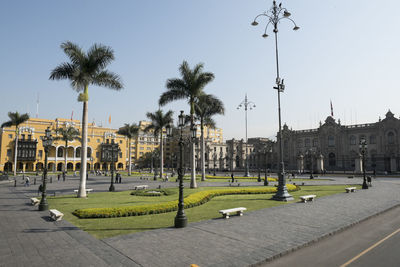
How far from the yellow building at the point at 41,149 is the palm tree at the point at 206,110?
46.2 meters

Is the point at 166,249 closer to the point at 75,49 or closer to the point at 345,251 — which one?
the point at 345,251

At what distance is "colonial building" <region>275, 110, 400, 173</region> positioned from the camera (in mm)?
65875

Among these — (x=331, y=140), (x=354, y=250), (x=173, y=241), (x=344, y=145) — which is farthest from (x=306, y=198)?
(x=331, y=140)

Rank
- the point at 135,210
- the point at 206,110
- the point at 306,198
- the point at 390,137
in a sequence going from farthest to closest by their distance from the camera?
1. the point at 390,137
2. the point at 206,110
3. the point at 306,198
4. the point at 135,210

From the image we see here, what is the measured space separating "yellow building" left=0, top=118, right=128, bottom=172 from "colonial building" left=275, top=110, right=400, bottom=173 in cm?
5992

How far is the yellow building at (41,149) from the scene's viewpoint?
76812mm

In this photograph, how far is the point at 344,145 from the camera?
7525cm

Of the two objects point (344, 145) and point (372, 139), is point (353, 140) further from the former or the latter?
point (372, 139)

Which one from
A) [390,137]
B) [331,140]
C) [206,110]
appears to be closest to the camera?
[206,110]

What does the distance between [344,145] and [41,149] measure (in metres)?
96.3

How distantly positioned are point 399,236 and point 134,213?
36.4ft

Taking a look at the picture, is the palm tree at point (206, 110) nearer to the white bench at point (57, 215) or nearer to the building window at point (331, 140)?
the white bench at point (57, 215)

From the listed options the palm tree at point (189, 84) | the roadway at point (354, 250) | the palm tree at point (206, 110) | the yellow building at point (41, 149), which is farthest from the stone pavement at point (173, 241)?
the yellow building at point (41, 149)

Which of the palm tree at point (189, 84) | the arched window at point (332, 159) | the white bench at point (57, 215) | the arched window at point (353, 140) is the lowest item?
the white bench at point (57, 215)
